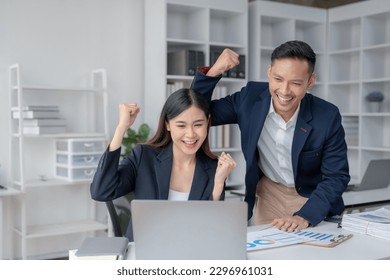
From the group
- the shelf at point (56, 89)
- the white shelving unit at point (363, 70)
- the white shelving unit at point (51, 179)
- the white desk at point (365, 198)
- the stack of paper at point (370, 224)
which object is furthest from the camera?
the white shelving unit at point (363, 70)

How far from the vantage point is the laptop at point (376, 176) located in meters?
3.59

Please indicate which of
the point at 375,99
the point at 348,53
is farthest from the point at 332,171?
the point at 348,53

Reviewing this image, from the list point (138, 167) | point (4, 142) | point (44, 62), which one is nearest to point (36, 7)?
point (44, 62)

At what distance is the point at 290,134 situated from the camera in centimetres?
218

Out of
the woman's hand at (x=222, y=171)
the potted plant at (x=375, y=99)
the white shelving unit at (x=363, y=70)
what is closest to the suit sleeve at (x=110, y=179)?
the woman's hand at (x=222, y=171)

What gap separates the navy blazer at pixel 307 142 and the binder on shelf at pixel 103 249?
758 millimetres

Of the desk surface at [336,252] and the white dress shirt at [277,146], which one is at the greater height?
the white dress shirt at [277,146]

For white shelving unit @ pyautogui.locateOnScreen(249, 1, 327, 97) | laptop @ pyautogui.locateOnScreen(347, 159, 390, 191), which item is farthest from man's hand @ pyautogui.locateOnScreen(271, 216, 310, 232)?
white shelving unit @ pyautogui.locateOnScreen(249, 1, 327, 97)

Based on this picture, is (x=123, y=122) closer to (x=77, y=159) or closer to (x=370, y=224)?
(x=370, y=224)

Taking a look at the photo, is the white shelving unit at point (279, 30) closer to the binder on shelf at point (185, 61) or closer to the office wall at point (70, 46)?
the binder on shelf at point (185, 61)

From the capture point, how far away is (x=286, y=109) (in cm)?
200

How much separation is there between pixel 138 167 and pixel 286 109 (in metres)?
0.62

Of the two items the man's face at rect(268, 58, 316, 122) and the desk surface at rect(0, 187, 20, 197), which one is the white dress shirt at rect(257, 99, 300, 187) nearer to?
the man's face at rect(268, 58, 316, 122)
